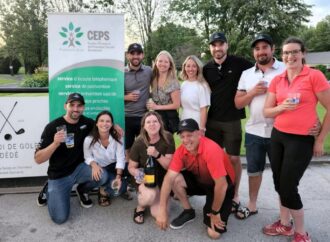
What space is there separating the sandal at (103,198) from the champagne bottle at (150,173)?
0.71 metres

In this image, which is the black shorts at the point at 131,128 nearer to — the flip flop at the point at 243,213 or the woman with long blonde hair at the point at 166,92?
the woman with long blonde hair at the point at 166,92

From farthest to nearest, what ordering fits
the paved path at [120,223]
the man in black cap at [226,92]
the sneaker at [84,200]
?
1. the sneaker at [84,200]
2. the man in black cap at [226,92]
3. the paved path at [120,223]

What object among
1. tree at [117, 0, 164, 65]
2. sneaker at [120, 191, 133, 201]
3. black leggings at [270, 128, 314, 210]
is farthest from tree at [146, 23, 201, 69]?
black leggings at [270, 128, 314, 210]

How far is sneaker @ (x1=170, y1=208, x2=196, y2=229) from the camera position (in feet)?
11.6

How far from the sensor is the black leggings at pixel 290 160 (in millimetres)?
2885

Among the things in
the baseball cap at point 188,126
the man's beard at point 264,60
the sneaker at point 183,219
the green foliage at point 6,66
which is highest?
the green foliage at point 6,66

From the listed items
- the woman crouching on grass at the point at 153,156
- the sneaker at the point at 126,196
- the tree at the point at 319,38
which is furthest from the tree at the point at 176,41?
the tree at the point at 319,38

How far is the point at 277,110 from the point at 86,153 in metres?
2.29

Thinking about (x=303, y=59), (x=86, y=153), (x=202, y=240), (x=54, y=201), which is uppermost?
(x=303, y=59)

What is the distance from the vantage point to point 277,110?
117 inches

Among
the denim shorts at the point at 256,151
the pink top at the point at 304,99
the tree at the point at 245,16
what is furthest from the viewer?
the tree at the point at 245,16

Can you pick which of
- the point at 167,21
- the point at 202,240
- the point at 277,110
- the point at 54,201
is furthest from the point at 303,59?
the point at 167,21

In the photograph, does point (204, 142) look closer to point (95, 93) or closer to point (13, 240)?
point (95, 93)

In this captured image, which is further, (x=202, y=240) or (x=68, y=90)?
(x=68, y=90)
